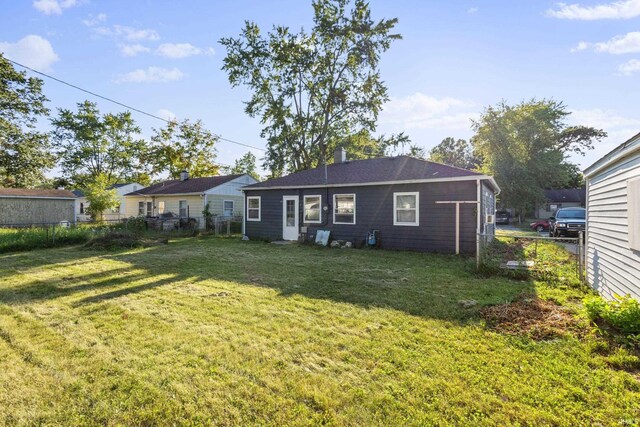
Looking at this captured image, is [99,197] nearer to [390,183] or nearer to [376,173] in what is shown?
[376,173]

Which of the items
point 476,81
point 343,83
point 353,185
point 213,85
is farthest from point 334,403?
point 343,83

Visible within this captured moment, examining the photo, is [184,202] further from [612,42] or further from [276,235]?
[612,42]

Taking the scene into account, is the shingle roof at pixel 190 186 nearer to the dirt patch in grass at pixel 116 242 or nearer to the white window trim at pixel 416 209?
the dirt patch in grass at pixel 116 242

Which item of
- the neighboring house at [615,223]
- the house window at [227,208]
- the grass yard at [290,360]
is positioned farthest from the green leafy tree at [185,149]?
the neighboring house at [615,223]

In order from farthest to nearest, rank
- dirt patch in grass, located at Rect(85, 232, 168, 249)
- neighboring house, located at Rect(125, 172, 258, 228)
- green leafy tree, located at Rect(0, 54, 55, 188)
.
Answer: green leafy tree, located at Rect(0, 54, 55, 188)
neighboring house, located at Rect(125, 172, 258, 228)
dirt patch in grass, located at Rect(85, 232, 168, 249)

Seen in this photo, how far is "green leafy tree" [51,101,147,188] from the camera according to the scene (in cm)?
3316

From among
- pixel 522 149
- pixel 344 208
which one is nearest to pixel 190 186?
pixel 344 208

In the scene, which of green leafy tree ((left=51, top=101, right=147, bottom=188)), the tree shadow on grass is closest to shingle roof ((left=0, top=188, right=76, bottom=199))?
green leafy tree ((left=51, top=101, right=147, bottom=188))

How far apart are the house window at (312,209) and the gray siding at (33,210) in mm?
17611

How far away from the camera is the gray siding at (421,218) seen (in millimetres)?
9773

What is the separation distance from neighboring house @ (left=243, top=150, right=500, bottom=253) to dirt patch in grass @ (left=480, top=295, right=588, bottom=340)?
531 centimetres

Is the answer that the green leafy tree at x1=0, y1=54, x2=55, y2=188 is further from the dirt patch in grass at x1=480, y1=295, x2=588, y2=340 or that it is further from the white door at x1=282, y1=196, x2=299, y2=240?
the dirt patch in grass at x1=480, y1=295, x2=588, y2=340

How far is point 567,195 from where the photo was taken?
38688mm

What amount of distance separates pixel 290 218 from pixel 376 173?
4247 mm
